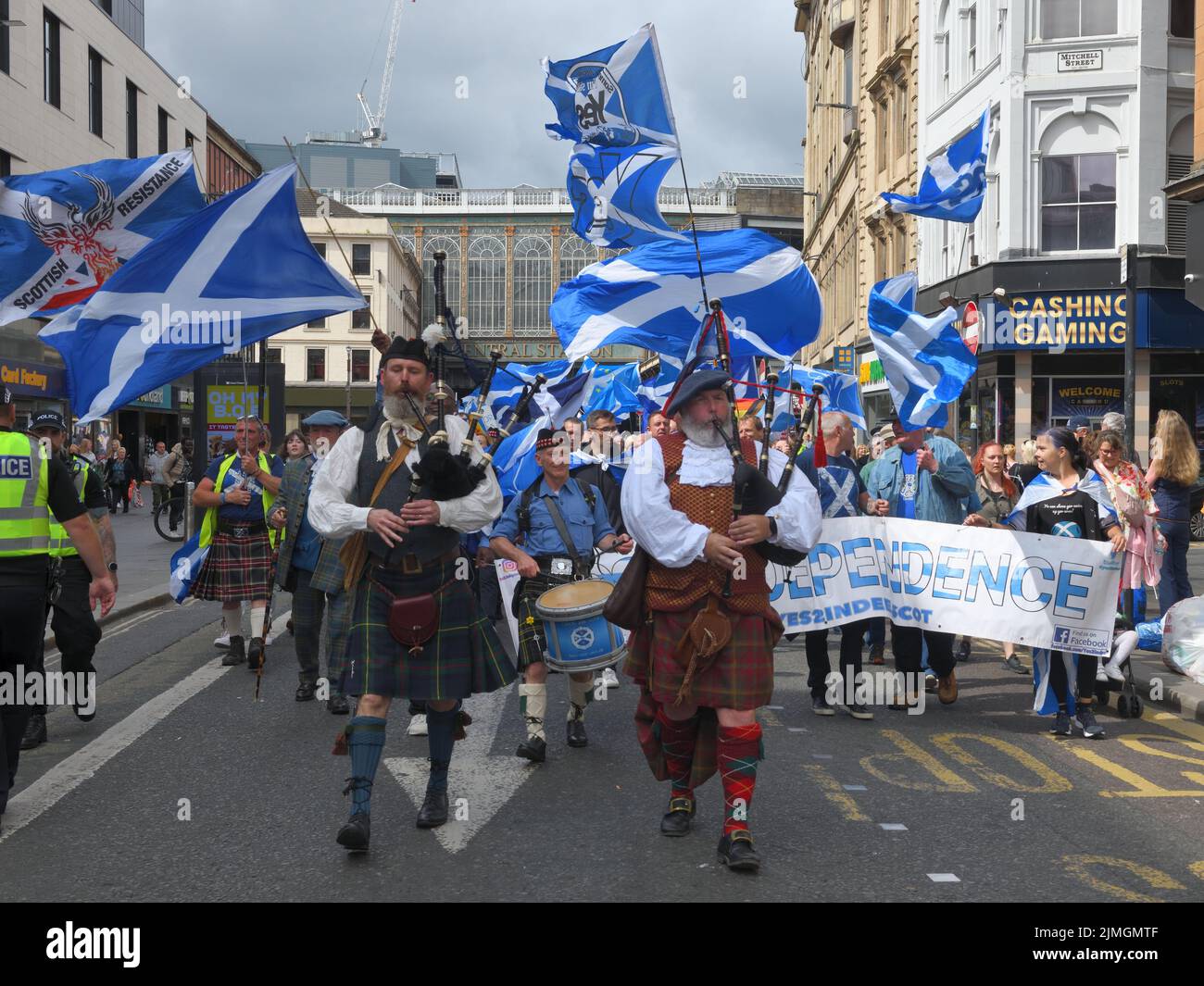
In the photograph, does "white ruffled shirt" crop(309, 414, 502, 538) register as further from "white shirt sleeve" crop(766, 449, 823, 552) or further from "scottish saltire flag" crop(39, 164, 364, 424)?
"scottish saltire flag" crop(39, 164, 364, 424)

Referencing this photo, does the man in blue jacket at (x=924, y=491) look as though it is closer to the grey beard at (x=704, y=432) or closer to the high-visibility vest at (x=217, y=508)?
the grey beard at (x=704, y=432)

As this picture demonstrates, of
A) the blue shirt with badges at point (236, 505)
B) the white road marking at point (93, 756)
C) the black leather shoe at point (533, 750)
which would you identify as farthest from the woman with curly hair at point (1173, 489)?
the white road marking at point (93, 756)

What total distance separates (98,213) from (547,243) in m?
95.8

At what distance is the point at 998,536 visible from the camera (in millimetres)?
8117

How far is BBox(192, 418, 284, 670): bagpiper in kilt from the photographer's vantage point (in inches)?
376

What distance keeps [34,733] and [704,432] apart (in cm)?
440

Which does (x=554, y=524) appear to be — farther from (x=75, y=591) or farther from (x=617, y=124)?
(x=617, y=124)

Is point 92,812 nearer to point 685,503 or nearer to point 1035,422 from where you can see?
point 685,503

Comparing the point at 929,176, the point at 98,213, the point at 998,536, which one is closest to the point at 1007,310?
the point at 929,176

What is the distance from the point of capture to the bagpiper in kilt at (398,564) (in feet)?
16.7

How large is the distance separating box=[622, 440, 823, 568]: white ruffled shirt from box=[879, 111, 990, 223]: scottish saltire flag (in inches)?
285

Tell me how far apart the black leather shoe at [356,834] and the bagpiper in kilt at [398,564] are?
12 cm

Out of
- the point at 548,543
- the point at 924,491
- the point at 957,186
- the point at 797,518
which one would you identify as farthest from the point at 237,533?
the point at 957,186

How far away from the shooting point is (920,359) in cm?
898
